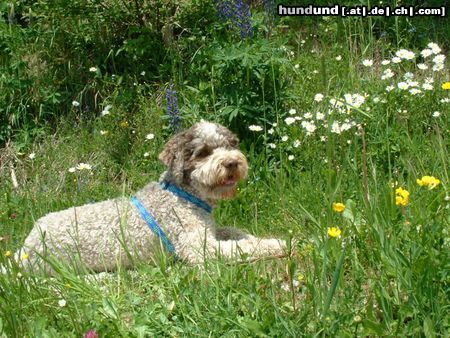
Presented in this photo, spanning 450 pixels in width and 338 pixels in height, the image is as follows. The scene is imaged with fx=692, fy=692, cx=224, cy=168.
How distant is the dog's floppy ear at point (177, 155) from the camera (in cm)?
470

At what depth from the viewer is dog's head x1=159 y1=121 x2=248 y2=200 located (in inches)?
179

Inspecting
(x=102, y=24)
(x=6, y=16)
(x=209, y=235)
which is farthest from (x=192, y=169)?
(x=6, y=16)

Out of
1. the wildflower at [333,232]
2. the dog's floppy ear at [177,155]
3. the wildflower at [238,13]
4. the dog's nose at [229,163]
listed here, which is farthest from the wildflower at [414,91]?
the wildflower at [333,232]

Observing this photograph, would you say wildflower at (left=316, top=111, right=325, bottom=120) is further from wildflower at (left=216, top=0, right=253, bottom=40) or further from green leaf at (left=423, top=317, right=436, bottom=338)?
green leaf at (left=423, top=317, right=436, bottom=338)

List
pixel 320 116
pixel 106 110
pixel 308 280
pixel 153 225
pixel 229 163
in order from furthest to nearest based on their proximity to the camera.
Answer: pixel 106 110
pixel 320 116
pixel 153 225
pixel 229 163
pixel 308 280

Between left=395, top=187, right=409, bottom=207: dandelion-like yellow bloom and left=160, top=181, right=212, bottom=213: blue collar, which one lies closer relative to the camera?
left=395, top=187, right=409, bottom=207: dandelion-like yellow bloom

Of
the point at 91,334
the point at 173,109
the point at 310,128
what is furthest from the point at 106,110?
the point at 91,334

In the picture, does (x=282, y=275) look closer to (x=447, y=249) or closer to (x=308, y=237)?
(x=308, y=237)

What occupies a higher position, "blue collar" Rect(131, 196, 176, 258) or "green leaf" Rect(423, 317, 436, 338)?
"blue collar" Rect(131, 196, 176, 258)

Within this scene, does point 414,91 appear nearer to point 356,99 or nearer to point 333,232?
point 356,99

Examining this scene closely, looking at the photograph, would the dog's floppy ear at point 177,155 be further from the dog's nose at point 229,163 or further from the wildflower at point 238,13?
the wildflower at point 238,13

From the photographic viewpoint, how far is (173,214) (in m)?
4.73

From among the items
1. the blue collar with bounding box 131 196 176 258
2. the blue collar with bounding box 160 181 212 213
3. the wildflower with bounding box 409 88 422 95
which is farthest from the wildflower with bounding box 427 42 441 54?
the blue collar with bounding box 131 196 176 258

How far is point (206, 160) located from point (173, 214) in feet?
1.44
